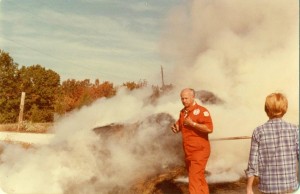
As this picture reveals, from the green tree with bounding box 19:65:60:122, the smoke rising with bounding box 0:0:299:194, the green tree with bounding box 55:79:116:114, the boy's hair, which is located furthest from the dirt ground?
the green tree with bounding box 55:79:116:114

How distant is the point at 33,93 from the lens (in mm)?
20000

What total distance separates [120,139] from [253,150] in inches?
163

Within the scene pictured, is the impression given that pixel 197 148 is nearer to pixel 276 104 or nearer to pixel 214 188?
pixel 214 188

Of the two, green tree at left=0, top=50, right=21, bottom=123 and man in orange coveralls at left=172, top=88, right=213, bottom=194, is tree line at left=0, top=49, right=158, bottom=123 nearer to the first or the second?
green tree at left=0, top=50, right=21, bottom=123

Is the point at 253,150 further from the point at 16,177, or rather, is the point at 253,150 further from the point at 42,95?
the point at 42,95

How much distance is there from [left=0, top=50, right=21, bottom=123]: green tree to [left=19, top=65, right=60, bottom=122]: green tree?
2.10 feet

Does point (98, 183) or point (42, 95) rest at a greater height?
point (42, 95)

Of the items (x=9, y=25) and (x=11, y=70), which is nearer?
(x=9, y=25)

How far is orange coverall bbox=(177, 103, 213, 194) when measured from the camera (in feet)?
16.1

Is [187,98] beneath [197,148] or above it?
above

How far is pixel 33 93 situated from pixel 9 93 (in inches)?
78.0

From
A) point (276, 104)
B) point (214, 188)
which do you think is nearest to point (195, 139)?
point (214, 188)

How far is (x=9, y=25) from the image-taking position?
7531mm

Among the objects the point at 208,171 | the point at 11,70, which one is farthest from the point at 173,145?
the point at 11,70
